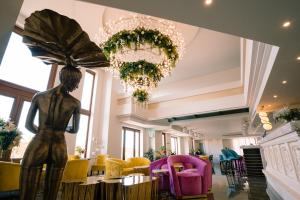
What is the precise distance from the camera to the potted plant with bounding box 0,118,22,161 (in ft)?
10.1

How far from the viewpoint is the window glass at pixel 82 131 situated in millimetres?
7969

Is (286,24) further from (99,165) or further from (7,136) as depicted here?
(99,165)

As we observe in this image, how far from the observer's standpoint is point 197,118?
33.2 ft

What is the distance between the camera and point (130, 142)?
11172 millimetres

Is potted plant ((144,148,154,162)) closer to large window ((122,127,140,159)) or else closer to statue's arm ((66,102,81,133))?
large window ((122,127,140,159))

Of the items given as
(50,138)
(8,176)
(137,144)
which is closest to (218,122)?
(137,144)

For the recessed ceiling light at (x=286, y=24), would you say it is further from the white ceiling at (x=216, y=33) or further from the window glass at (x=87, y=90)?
the window glass at (x=87, y=90)

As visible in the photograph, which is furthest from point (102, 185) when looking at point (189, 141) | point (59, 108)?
point (189, 141)

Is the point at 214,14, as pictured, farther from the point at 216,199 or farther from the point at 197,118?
the point at 197,118

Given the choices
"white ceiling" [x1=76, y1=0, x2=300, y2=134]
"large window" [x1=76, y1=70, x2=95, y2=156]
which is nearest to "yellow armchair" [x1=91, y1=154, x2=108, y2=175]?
"large window" [x1=76, y1=70, x2=95, y2=156]

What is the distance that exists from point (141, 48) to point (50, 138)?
3.16m

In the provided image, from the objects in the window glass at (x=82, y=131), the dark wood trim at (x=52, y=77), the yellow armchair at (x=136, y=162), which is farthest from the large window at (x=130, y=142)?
the dark wood trim at (x=52, y=77)

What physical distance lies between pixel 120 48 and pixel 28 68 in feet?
14.7

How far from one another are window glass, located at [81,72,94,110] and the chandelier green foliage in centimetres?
467
